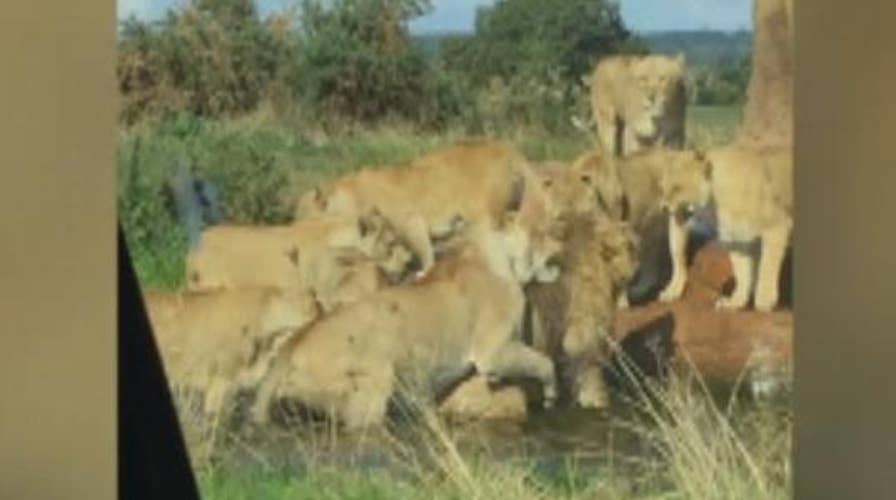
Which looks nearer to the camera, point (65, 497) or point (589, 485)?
point (65, 497)

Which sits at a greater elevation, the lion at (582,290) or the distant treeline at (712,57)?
the distant treeline at (712,57)

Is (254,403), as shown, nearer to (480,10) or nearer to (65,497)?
(65,497)

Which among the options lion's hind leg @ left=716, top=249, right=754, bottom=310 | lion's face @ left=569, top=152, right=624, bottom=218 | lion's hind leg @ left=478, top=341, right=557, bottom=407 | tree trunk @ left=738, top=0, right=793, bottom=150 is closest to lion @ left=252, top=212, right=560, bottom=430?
lion's hind leg @ left=478, top=341, right=557, bottom=407

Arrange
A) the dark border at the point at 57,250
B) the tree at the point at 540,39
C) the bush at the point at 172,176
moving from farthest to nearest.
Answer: the tree at the point at 540,39 → the bush at the point at 172,176 → the dark border at the point at 57,250

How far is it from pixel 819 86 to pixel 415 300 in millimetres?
938

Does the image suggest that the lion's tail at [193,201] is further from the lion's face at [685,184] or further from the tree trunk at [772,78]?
the tree trunk at [772,78]

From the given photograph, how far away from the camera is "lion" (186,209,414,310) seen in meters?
3.77

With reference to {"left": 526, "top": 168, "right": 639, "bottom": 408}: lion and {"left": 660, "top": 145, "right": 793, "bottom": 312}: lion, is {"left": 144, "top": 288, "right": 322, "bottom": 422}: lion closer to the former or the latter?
{"left": 526, "top": 168, "right": 639, "bottom": 408}: lion

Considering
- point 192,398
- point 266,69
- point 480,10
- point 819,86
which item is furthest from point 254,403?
point 819,86

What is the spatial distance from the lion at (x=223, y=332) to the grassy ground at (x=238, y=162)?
2.5 inches

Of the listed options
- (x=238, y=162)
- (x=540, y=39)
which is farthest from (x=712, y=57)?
(x=238, y=162)

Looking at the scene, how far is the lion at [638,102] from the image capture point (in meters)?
3.99

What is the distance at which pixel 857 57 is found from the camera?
158 inches

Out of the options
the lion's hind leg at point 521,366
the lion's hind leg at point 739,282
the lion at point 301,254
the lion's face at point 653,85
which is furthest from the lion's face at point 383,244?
the lion's hind leg at point 739,282
